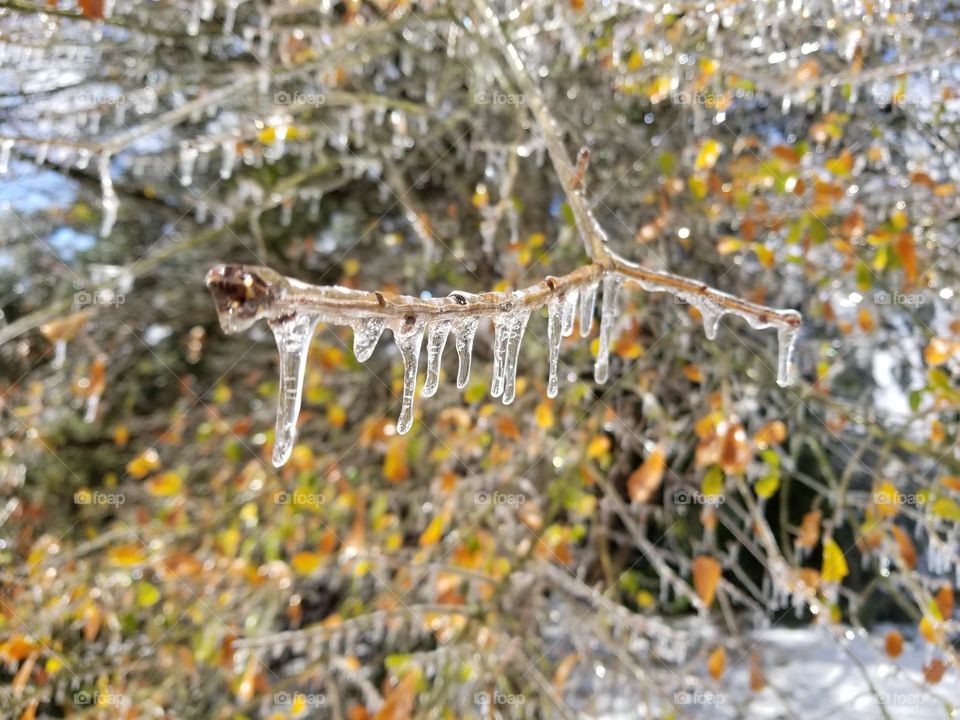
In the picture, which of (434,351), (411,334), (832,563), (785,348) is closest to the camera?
(411,334)

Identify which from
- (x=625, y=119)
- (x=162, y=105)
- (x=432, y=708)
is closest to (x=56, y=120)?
(x=162, y=105)

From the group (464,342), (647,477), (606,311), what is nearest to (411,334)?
(464,342)

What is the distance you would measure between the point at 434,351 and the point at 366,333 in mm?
118

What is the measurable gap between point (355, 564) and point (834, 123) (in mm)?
1863

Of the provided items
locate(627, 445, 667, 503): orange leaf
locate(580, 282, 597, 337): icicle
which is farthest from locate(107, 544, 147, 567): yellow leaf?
locate(580, 282, 597, 337): icicle

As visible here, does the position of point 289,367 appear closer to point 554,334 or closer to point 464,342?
point 464,342

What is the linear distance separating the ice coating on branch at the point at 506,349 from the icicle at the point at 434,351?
0.13 ft

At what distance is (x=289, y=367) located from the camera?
0.40m

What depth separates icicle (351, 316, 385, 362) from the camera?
1.27 feet

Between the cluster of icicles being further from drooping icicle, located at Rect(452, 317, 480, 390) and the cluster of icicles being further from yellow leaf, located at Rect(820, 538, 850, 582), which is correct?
yellow leaf, located at Rect(820, 538, 850, 582)

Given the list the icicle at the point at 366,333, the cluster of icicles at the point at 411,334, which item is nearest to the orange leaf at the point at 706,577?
the cluster of icicles at the point at 411,334

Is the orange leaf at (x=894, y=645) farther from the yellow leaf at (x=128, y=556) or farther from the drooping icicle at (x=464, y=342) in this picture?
the yellow leaf at (x=128, y=556)

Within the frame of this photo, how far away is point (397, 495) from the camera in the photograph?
2301 mm

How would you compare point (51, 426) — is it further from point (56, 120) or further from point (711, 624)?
point (711, 624)
